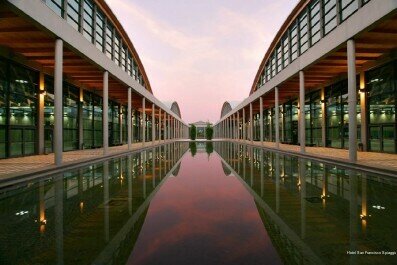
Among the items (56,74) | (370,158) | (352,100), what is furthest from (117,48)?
(370,158)

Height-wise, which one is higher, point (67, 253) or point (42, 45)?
point (42, 45)

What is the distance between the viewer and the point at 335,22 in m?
20.7

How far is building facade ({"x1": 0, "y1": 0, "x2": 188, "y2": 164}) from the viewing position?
501 inches

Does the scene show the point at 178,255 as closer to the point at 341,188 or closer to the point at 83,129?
the point at 341,188

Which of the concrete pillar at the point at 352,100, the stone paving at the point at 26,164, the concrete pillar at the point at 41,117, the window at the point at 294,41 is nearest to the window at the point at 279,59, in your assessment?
the window at the point at 294,41

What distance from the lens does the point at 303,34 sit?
88.7 feet

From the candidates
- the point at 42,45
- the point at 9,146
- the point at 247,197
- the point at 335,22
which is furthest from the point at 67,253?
the point at 335,22

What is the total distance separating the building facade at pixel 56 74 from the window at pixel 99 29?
0.08 m

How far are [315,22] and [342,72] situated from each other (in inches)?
195

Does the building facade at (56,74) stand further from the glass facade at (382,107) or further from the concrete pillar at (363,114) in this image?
the glass facade at (382,107)

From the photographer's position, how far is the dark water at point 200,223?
3.85 metres

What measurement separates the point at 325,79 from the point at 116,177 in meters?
22.0

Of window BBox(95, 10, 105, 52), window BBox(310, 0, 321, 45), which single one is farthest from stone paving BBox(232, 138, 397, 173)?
window BBox(95, 10, 105, 52)

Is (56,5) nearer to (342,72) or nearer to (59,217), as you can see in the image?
(59,217)
